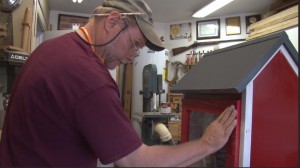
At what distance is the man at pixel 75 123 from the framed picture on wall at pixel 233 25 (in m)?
4.32

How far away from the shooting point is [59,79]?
84 cm

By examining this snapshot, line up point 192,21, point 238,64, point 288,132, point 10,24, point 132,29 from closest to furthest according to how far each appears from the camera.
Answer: point 288,132, point 238,64, point 132,29, point 10,24, point 192,21

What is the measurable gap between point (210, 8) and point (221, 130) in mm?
3870

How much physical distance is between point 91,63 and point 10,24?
1898 millimetres

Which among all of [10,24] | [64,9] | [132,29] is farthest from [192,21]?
[132,29]

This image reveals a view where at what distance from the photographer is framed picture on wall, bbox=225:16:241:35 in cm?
484

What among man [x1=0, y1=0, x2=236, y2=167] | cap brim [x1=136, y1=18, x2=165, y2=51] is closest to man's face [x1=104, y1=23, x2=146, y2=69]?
cap brim [x1=136, y1=18, x2=165, y2=51]

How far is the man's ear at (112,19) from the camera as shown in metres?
1.06

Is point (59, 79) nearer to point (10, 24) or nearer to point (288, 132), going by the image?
point (288, 132)

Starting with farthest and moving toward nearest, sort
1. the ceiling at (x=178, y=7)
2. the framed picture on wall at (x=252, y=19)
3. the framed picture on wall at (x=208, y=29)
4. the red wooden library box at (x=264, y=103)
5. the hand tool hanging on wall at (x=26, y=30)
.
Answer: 1. the framed picture on wall at (x=208, y=29)
2. the framed picture on wall at (x=252, y=19)
3. the ceiling at (x=178, y=7)
4. the hand tool hanging on wall at (x=26, y=30)
5. the red wooden library box at (x=264, y=103)

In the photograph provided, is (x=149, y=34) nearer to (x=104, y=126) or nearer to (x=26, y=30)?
(x=104, y=126)

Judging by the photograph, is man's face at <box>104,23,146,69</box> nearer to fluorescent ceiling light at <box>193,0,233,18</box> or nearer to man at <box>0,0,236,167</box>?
man at <box>0,0,236,167</box>

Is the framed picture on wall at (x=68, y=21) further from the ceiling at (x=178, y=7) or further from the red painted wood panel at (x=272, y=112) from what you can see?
the red painted wood panel at (x=272, y=112)

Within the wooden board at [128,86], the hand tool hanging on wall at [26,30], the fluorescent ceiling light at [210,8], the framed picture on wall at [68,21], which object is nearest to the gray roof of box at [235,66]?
the hand tool hanging on wall at [26,30]
